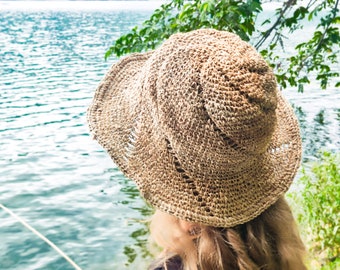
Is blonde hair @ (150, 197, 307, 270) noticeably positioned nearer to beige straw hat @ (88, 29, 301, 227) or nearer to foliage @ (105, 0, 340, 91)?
beige straw hat @ (88, 29, 301, 227)

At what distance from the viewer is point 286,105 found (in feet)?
5.72

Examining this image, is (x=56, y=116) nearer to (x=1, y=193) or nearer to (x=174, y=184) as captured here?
(x=1, y=193)

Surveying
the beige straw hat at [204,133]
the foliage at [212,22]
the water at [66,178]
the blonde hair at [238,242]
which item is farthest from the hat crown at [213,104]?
the foliage at [212,22]

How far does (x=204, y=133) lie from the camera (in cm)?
132

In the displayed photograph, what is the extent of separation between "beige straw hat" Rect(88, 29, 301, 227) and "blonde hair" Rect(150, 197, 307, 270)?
7cm

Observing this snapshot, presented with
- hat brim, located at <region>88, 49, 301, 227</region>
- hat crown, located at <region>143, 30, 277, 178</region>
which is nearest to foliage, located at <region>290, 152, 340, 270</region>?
hat brim, located at <region>88, 49, 301, 227</region>

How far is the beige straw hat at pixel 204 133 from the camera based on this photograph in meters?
1.33

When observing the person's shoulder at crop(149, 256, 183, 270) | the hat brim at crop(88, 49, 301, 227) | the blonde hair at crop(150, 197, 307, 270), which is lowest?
the person's shoulder at crop(149, 256, 183, 270)

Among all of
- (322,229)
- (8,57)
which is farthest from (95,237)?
(8,57)

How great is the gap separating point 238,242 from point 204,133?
0.35 metres

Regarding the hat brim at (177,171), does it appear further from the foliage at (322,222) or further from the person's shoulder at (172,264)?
the foliage at (322,222)

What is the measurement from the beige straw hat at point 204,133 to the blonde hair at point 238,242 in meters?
0.07

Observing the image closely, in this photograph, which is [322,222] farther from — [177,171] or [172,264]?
[177,171]

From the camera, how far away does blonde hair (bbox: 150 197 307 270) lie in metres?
1.45
